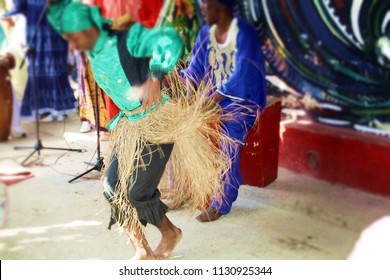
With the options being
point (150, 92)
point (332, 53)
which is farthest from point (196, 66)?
point (332, 53)

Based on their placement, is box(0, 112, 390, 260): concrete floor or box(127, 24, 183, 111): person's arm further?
box(0, 112, 390, 260): concrete floor

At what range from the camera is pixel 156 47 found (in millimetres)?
1733

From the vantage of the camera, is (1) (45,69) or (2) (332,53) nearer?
(1) (45,69)

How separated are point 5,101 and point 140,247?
2.68ft

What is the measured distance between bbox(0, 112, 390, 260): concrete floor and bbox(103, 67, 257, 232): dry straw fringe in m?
0.17

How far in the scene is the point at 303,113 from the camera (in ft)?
6.70

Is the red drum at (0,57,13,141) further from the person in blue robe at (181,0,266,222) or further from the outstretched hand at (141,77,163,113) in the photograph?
the person in blue robe at (181,0,266,222)

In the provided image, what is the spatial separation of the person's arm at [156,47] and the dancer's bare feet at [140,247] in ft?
2.19

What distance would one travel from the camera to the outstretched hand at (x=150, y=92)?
1.79 metres

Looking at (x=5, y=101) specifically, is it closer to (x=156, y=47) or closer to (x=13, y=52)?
(x=13, y=52)

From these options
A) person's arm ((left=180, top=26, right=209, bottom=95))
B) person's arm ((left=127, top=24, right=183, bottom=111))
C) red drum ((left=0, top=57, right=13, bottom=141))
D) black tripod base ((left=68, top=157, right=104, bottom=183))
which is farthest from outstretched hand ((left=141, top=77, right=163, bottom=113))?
red drum ((left=0, top=57, right=13, bottom=141))

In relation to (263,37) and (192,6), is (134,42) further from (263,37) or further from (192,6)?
(263,37)

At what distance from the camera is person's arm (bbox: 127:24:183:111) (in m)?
1.73

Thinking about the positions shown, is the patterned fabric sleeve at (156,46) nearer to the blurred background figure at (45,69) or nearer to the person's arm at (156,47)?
the person's arm at (156,47)
